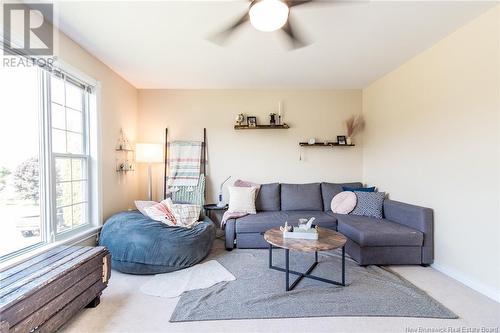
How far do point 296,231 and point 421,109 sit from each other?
2.18 metres

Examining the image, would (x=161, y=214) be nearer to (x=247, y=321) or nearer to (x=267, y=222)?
(x=267, y=222)

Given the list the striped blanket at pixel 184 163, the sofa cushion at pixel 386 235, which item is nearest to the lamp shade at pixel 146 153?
the striped blanket at pixel 184 163

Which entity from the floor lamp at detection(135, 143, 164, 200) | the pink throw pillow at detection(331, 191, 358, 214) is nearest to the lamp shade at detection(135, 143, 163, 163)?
the floor lamp at detection(135, 143, 164, 200)

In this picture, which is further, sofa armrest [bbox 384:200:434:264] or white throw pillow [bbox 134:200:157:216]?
white throw pillow [bbox 134:200:157:216]

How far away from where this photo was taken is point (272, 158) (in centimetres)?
430

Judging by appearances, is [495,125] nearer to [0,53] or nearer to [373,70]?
[373,70]

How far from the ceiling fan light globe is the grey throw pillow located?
2.75 m

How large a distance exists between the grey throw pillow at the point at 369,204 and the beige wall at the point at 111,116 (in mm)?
3417

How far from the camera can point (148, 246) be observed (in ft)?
8.26

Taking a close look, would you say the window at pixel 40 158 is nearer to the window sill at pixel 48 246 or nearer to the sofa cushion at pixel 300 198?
the window sill at pixel 48 246

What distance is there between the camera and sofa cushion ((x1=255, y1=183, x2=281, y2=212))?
153 inches

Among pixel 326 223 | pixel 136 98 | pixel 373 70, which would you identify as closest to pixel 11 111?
pixel 136 98

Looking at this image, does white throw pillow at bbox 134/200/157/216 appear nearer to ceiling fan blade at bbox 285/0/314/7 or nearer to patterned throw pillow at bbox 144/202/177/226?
patterned throw pillow at bbox 144/202/177/226

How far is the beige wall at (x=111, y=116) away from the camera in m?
2.72
